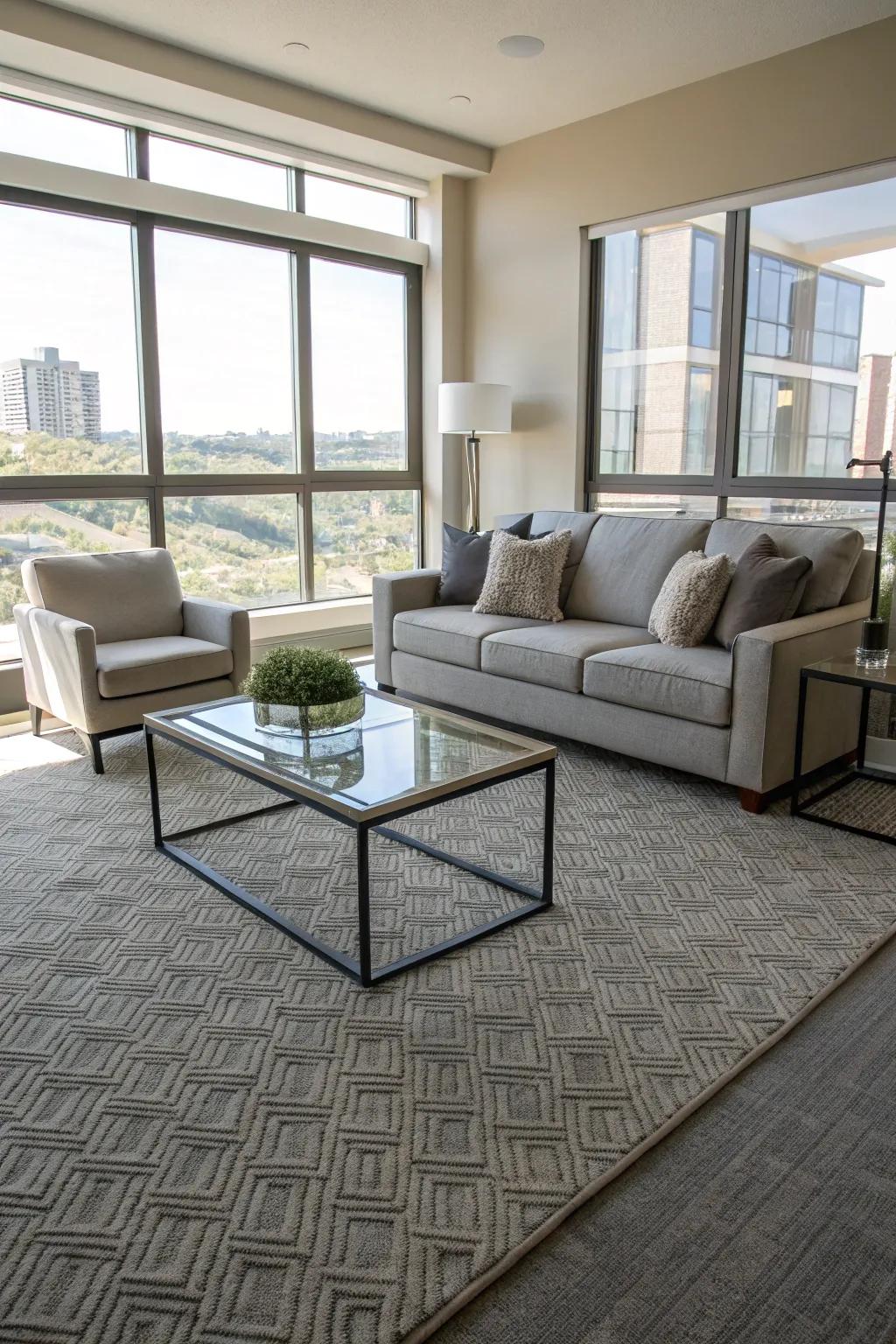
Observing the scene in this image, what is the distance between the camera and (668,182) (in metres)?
4.69

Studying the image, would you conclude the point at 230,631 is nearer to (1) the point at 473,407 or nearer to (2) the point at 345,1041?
(1) the point at 473,407

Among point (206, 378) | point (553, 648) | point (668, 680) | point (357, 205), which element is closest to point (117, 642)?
point (206, 378)

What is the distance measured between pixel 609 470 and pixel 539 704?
78.3 inches

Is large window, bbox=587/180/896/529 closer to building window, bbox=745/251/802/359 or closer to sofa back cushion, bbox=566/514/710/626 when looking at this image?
building window, bbox=745/251/802/359

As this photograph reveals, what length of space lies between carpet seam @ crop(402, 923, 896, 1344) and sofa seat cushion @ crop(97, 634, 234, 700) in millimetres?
2674

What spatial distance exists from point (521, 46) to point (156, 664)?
3141 mm

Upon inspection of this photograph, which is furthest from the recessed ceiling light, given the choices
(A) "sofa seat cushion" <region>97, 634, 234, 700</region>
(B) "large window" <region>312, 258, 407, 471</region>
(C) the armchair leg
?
(C) the armchair leg

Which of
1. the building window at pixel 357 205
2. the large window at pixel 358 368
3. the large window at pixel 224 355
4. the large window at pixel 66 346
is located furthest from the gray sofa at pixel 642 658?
the building window at pixel 357 205

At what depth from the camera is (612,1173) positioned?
163 centimetres

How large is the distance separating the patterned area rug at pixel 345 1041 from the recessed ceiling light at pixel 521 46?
3315mm

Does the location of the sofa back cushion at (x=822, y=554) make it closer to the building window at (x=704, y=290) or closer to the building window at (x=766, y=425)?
the building window at (x=766, y=425)

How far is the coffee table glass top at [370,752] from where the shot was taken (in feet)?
7.66

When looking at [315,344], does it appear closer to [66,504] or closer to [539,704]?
[66,504]

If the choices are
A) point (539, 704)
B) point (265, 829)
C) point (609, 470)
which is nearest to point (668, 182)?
point (609, 470)
